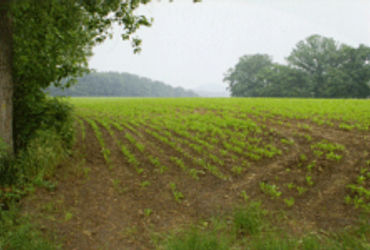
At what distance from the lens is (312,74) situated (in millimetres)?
47562

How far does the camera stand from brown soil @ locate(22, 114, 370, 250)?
15.8ft

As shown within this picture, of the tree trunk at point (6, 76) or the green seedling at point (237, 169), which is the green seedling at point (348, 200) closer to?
the green seedling at point (237, 169)

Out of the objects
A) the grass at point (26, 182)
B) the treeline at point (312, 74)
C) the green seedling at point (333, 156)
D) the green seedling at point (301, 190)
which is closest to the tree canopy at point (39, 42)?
the grass at point (26, 182)

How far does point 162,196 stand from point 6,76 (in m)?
4.58

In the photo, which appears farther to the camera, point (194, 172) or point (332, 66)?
point (332, 66)

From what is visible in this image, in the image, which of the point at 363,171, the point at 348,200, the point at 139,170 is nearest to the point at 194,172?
the point at 139,170

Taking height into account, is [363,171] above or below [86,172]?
above

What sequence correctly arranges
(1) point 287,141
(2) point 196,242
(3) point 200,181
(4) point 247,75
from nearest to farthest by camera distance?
(2) point 196,242, (3) point 200,181, (1) point 287,141, (4) point 247,75

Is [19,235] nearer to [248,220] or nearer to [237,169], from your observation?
[248,220]

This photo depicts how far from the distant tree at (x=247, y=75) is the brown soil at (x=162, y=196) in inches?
1888

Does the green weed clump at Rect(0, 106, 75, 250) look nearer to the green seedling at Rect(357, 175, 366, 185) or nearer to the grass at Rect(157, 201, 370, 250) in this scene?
the grass at Rect(157, 201, 370, 250)

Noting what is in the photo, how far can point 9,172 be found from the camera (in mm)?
5719

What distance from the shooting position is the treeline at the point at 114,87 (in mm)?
83344

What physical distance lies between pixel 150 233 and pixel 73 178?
2.78 m
